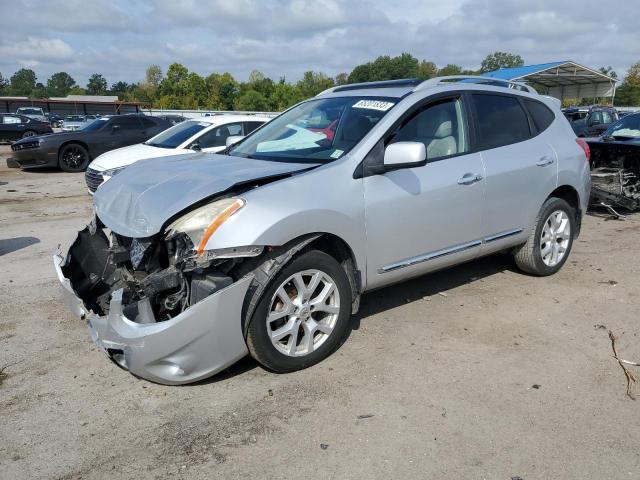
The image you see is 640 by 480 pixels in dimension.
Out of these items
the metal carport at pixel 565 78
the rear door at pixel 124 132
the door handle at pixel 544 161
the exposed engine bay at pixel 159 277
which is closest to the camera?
the exposed engine bay at pixel 159 277

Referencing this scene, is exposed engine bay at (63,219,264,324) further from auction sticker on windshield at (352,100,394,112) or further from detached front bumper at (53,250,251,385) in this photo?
auction sticker on windshield at (352,100,394,112)

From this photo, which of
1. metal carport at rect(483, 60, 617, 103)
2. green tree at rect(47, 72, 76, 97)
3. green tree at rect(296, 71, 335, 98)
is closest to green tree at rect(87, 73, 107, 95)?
green tree at rect(47, 72, 76, 97)

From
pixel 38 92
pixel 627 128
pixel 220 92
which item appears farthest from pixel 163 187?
pixel 38 92

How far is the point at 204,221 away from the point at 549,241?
362cm

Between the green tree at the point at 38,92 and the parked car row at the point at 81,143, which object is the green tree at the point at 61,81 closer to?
the green tree at the point at 38,92

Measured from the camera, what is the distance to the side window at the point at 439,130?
13.9 ft

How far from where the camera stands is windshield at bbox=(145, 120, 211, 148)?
970 cm

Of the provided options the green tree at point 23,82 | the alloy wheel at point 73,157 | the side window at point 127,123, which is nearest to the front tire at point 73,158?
the alloy wheel at point 73,157

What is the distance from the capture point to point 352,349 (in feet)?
13.1

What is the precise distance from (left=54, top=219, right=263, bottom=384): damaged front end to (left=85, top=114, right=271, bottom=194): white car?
5.92 m

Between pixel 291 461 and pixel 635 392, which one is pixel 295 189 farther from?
pixel 635 392

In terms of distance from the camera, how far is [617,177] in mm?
8266

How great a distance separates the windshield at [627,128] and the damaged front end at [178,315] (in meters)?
7.81

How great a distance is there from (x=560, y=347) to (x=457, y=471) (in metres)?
1.76
